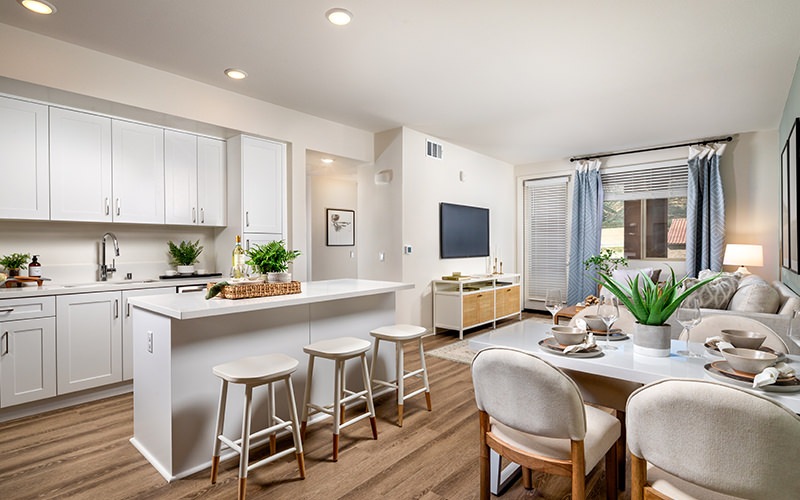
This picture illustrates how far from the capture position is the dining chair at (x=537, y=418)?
1.39m

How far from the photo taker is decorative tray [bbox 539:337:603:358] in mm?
1684

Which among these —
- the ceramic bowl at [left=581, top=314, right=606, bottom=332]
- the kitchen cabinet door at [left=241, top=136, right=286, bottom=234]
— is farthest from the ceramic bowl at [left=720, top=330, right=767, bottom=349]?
the kitchen cabinet door at [left=241, top=136, right=286, bottom=234]

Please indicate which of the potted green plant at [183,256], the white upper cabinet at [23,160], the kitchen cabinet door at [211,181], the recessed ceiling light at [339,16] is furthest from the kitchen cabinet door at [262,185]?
the recessed ceiling light at [339,16]

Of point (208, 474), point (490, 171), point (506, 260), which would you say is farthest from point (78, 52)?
point (506, 260)

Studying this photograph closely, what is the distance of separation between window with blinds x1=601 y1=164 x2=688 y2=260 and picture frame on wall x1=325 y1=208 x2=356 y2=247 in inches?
166

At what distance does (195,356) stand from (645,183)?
21.7ft

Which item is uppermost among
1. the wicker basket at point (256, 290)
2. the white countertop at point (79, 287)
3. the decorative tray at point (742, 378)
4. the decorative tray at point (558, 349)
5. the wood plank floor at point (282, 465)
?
the wicker basket at point (256, 290)

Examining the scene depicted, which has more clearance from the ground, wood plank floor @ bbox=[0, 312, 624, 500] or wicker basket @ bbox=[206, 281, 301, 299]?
wicker basket @ bbox=[206, 281, 301, 299]

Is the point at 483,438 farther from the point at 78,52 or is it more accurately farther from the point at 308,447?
the point at 78,52

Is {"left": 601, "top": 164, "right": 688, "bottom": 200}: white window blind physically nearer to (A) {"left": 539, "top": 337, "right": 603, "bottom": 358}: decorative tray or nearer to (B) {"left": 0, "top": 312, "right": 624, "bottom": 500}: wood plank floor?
(B) {"left": 0, "top": 312, "right": 624, "bottom": 500}: wood plank floor

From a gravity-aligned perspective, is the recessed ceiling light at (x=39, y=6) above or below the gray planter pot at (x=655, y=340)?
above

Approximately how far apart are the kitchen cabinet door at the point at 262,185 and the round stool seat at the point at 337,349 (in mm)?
2153

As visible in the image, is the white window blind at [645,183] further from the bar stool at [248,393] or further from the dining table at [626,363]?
the bar stool at [248,393]

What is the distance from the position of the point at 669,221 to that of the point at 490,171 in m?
2.79
